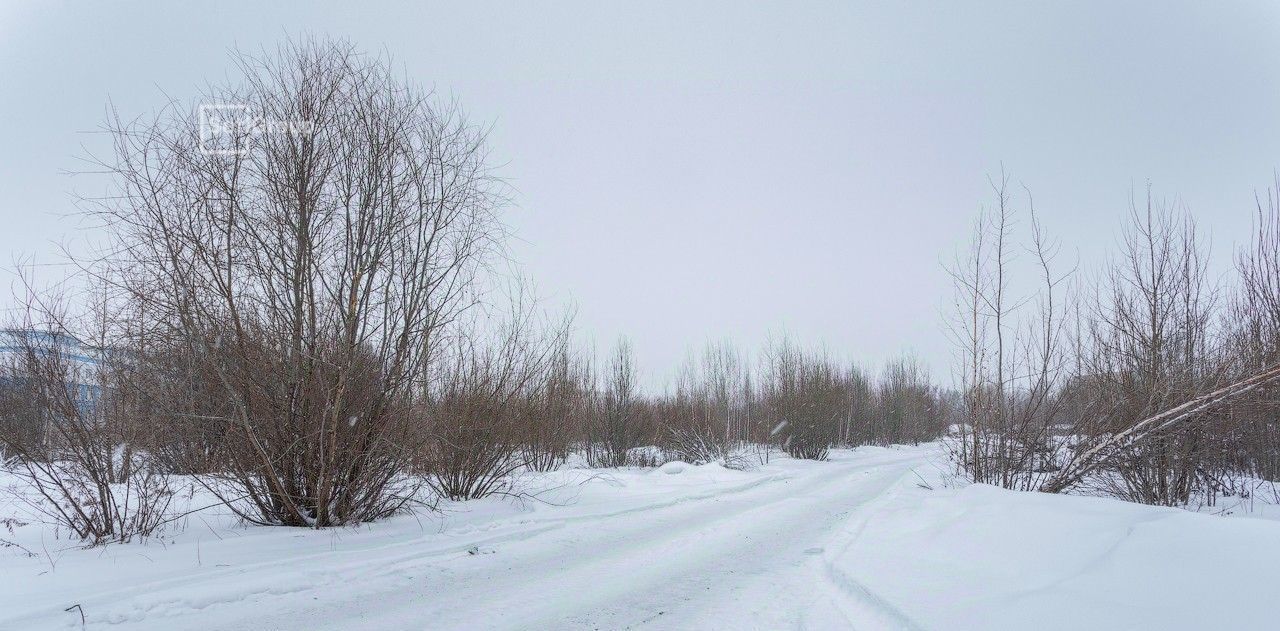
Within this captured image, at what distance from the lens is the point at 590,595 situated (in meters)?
4.47

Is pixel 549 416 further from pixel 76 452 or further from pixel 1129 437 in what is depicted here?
pixel 1129 437

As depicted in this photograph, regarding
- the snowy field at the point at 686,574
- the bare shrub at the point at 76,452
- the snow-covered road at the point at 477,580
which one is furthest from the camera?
the bare shrub at the point at 76,452

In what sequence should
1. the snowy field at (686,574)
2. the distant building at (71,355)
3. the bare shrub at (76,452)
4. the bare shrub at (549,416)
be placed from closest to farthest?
the snowy field at (686,574)
the bare shrub at (76,452)
the distant building at (71,355)
the bare shrub at (549,416)

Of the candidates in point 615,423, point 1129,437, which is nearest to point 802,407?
point 615,423

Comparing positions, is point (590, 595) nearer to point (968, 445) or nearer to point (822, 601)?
point (822, 601)

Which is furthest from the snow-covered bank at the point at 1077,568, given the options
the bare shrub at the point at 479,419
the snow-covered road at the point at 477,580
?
the bare shrub at the point at 479,419

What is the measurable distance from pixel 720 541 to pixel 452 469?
443 cm

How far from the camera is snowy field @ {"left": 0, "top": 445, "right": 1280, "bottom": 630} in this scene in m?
3.25

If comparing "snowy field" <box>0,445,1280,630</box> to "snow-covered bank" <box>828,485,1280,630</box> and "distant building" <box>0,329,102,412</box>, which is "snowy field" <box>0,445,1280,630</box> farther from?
"distant building" <box>0,329,102,412</box>

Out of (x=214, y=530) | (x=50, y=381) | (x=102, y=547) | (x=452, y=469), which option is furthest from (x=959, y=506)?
(x=50, y=381)

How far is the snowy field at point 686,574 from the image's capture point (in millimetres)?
3252

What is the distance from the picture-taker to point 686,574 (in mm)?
5172

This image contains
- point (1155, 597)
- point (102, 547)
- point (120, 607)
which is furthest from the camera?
point (102, 547)

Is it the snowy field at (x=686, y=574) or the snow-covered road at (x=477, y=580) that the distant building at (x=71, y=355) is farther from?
the snow-covered road at (x=477, y=580)
